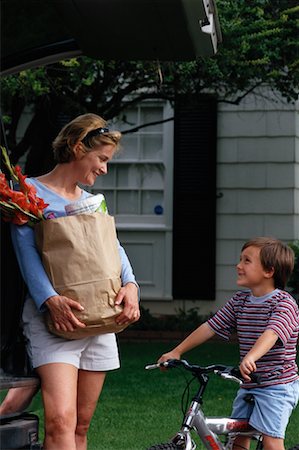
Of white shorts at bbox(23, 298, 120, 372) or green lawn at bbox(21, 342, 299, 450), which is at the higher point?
white shorts at bbox(23, 298, 120, 372)

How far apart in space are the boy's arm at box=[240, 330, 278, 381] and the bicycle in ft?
0.15

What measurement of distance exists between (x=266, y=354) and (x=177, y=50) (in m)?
1.44

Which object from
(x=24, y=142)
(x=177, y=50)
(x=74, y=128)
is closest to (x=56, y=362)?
(x=74, y=128)

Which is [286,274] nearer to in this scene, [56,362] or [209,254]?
[56,362]

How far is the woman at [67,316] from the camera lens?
4207mm

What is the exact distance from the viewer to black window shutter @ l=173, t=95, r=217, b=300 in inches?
586

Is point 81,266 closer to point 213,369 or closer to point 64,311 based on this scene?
point 64,311

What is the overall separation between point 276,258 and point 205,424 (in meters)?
0.85

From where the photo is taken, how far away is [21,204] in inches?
166

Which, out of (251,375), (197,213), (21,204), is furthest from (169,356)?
(197,213)

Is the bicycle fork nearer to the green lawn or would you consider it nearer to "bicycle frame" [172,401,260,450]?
"bicycle frame" [172,401,260,450]

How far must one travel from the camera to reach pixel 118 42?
4930mm

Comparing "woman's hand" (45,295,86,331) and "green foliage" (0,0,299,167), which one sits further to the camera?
"green foliage" (0,0,299,167)

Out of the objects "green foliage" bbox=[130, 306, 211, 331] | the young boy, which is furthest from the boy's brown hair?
"green foliage" bbox=[130, 306, 211, 331]
